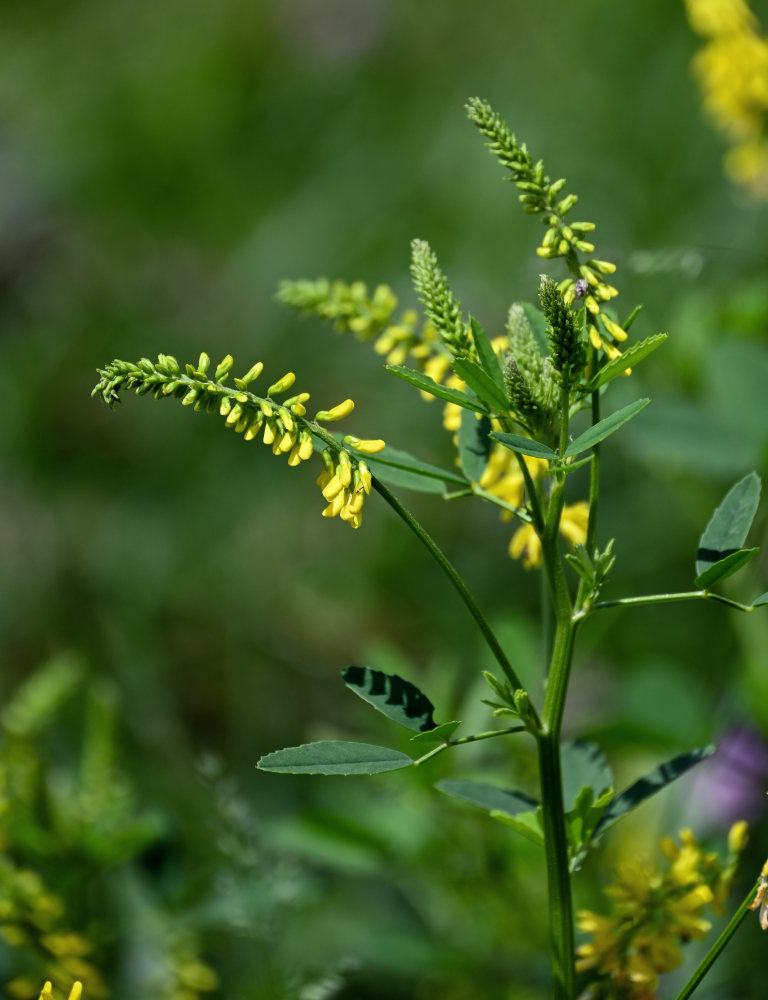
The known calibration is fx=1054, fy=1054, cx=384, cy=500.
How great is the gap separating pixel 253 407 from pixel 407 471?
0.76 feet

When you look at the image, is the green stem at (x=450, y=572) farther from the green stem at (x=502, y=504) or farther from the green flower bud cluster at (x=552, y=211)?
the green flower bud cluster at (x=552, y=211)

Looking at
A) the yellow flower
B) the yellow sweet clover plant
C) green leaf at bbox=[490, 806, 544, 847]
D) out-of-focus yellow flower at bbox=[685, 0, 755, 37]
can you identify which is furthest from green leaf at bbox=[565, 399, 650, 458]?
out-of-focus yellow flower at bbox=[685, 0, 755, 37]

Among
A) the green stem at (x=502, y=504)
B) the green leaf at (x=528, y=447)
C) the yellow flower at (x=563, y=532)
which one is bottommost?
the yellow flower at (x=563, y=532)

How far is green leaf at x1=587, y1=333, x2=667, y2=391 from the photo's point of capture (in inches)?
35.6

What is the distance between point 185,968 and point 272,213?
3.56 m

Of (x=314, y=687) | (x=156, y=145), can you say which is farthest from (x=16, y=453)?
(x=156, y=145)

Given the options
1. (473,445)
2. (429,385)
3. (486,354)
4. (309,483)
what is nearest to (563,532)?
(473,445)

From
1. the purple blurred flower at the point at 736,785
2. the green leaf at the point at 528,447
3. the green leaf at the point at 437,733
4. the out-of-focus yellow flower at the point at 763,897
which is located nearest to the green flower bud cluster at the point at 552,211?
the green leaf at the point at 528,447

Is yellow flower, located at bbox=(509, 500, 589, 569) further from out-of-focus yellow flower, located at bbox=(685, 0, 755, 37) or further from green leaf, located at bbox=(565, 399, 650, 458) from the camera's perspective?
out-of-focus yellow flower, located at bbox=(685, 0, 755, 37)

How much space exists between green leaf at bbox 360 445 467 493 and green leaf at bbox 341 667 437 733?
0.21 metres

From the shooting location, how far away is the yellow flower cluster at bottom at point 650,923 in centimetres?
113

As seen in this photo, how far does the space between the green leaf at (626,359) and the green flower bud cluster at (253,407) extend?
0.69 feet

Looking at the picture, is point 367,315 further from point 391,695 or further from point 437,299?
point 391,695

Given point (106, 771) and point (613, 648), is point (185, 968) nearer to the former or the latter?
point (106, 771)
